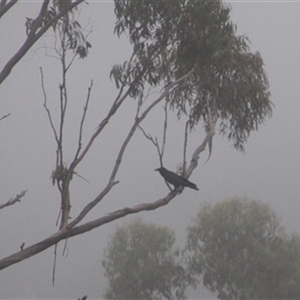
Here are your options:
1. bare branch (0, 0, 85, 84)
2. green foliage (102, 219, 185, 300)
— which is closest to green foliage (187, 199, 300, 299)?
green foliage (102, 219, 185, 300)

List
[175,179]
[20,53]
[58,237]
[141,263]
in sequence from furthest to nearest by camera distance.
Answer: [141,263]
[175,179]
[58,237]
[20,53]

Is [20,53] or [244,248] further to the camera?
[244,248]

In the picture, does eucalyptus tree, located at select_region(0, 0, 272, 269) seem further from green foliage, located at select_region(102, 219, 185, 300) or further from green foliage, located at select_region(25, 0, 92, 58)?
green foliage, located at select_region(102, 219, 185, 300)

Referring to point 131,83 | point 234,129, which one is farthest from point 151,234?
point 131,83

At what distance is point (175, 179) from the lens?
7863 millimetres

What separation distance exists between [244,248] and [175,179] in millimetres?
22765

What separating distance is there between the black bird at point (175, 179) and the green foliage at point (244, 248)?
69.7 feet

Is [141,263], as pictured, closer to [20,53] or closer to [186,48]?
[186,48]

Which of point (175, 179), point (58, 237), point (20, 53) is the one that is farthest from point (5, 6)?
point (175, 179)

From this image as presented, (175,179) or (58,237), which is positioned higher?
(175,179)

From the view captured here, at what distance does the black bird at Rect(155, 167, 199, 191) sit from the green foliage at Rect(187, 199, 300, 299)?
836 inches

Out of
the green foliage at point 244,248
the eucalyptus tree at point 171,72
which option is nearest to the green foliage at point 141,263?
the green foliage at point 244,248

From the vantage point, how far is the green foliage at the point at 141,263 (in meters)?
29.8

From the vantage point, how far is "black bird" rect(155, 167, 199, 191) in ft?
25.4
